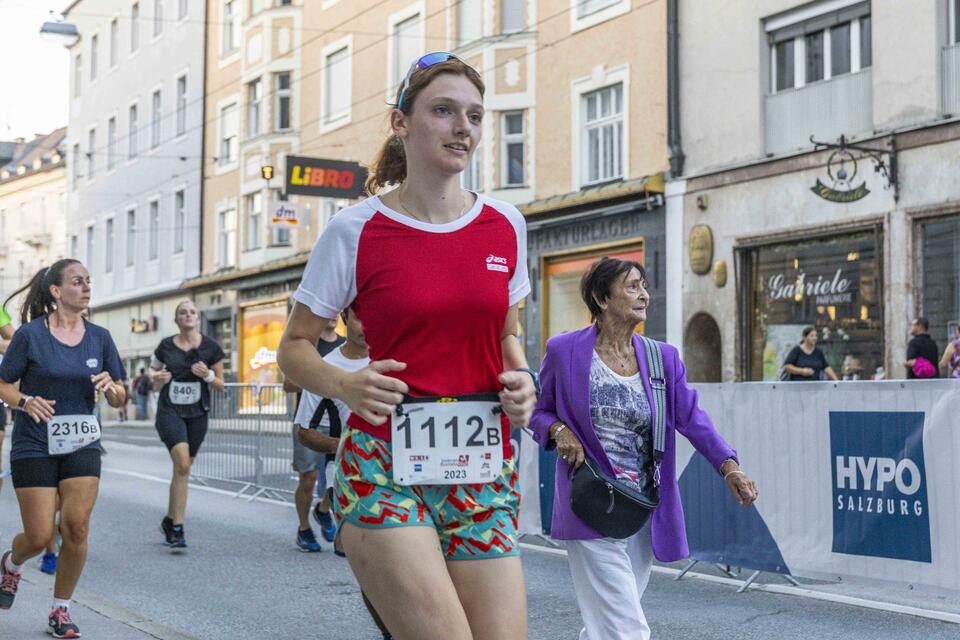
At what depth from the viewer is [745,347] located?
19.4 meters

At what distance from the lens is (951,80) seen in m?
16.2

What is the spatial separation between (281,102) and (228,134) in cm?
338

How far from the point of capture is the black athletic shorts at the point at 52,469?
20.7 ft

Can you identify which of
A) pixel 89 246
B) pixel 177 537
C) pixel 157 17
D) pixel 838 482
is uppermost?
pixel 157 17

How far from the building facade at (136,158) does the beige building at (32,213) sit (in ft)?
12.0

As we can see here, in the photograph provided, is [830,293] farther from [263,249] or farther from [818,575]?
[263,249]

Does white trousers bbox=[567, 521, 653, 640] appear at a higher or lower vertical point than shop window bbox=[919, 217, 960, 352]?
lower

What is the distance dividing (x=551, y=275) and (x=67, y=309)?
57.2ft

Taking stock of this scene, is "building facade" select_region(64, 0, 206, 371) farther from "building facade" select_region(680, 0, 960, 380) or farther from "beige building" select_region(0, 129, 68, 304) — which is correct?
"building facade" select_region(680, 0, 960, 380)

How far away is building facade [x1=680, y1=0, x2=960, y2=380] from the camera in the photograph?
53.8ft

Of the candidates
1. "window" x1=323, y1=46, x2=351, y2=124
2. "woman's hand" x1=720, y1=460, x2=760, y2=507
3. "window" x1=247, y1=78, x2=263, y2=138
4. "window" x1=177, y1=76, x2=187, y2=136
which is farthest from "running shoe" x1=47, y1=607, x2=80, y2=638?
"window" x1=177, y1=76, x2=187, y2=136

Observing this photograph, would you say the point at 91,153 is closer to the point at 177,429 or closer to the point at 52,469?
the point at 177,429

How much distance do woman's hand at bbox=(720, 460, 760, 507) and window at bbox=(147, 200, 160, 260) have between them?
38.0m

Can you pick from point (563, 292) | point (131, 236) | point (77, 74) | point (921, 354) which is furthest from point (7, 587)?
point (77, 74)
